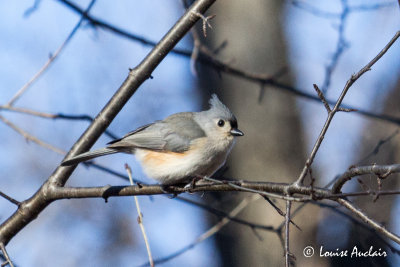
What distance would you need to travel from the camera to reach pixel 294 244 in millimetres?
4500

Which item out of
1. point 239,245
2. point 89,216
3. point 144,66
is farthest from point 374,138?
point 89,216

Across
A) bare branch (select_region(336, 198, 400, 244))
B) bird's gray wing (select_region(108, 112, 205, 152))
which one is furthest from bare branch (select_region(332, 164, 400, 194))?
bird's gray wing (select_region(108, 112, 205, 152))

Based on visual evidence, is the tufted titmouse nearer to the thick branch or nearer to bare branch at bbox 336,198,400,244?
the thick branch

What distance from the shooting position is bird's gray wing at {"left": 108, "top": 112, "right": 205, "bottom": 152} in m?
3.53

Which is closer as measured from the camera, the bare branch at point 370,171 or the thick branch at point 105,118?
the bare branch at point 370,171

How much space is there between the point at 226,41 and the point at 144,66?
5.41 feet

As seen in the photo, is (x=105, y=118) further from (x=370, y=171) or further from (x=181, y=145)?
(x=370, y=171)

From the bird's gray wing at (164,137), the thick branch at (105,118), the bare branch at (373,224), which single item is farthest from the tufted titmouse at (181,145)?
the bare branch at (373,224)

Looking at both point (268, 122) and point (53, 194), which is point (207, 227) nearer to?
point (268, 122)

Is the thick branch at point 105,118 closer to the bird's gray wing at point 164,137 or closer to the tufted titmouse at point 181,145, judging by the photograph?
the tufted titmouse at point 181,145

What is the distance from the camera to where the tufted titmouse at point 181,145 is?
3346 mm

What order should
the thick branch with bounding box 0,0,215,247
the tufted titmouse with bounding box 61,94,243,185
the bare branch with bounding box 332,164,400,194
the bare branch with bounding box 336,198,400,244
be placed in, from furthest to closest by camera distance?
the tufted titmouse with bounding box 61,94,243,185
the thick branch with bounding box 0,0,215,247
the bare branch with bounding box 336,198,400,244
the bare branch with bounding box 332,164,400,194

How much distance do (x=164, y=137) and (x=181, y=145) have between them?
0.17 m

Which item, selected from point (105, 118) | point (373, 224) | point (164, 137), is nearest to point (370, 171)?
point (373, 224)
